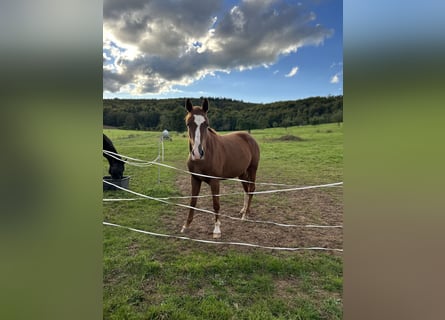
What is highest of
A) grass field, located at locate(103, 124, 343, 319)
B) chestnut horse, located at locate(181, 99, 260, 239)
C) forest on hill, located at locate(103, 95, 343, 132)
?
forest on hill, located at locate(103, 95, 343, 132)

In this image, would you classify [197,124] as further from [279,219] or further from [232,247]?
[279,219]

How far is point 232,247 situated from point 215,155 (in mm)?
804

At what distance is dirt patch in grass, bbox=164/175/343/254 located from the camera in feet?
6.85

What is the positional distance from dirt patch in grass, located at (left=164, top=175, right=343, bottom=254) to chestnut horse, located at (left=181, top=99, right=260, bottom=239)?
0.13m

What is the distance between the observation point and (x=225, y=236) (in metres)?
2.16

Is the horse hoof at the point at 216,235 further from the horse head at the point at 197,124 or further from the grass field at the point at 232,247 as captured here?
the horse head at the point at 197,124

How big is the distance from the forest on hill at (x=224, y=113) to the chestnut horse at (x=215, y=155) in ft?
0.51

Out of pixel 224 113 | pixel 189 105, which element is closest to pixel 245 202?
pixel 224 113

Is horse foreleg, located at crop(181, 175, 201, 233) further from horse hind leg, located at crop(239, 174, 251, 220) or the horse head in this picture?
horse hind leg, located at crop(239, 174, 251, 220)

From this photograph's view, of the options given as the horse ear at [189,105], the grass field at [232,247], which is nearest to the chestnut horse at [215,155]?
the horse ear at [189,105]

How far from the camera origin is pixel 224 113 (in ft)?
6.79

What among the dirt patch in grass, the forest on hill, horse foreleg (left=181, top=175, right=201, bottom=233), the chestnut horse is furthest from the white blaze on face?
the dirt patch in grass
